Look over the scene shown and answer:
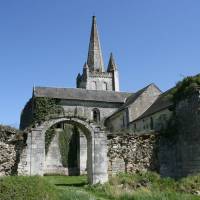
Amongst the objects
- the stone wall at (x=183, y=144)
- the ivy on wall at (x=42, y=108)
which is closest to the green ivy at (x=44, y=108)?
the ivy on wall at (x=42, y=108)

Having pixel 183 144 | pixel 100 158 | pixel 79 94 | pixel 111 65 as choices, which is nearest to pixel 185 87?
pixel 183 144

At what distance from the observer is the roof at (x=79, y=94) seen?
41.6 m

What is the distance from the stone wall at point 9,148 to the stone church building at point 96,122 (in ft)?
1.57

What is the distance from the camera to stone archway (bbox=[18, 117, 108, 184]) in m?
19.9

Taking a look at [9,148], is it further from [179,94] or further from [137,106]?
[137,106]

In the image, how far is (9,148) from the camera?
793 inches

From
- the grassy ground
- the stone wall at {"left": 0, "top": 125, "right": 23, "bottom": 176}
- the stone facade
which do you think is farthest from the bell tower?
the grassy ground

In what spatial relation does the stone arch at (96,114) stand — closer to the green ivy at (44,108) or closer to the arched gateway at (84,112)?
the arched gateway at (84,112)

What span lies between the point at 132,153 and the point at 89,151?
8.68ft

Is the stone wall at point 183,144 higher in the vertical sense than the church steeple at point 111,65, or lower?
lower

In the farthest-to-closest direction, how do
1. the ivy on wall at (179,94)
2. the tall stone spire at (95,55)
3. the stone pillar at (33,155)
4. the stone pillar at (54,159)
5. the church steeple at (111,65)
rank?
1. the church steeple at (111,65)
2. the tall stone spire at (95,55)
3. the stone pillar at (54,159)
4. the ivy on wall at (179,94)
5. the stone pillar at (33,155)

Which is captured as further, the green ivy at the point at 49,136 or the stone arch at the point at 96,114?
the stone arch at the point at 96,114

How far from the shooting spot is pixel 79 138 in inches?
1401

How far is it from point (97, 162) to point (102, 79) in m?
44.3
